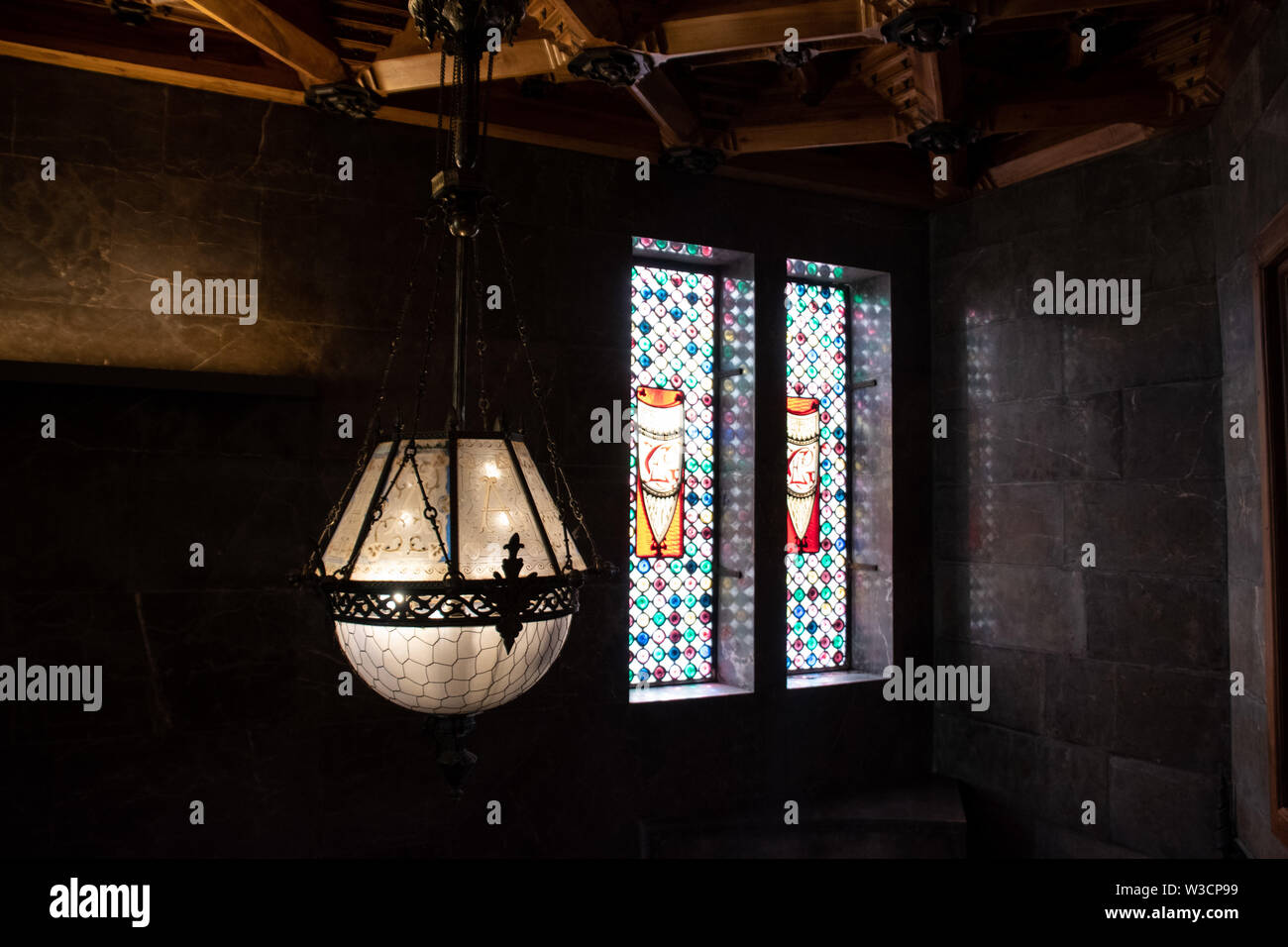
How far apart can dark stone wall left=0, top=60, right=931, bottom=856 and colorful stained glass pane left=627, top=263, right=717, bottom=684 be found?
223mm

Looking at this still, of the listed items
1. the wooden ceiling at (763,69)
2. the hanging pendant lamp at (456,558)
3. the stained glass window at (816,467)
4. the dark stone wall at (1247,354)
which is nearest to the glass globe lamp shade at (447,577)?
the hanging pendant lamp at (456,558)

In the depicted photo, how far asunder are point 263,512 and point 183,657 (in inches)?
19.9

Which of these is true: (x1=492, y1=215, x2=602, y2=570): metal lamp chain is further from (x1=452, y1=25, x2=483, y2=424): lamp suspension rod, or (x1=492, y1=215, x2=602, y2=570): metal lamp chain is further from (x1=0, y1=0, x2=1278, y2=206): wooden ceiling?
(x1=0, y1=0, x2=1278, y2=206): wooden ceiling

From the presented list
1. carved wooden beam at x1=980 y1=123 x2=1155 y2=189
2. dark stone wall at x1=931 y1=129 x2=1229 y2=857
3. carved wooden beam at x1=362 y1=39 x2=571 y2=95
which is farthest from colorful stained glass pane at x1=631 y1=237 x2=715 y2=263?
carved wooden beam at x1=980 y1=123 x2=1155 y2=189

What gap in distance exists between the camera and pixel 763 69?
11.7ft

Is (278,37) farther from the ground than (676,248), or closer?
farther from the ground

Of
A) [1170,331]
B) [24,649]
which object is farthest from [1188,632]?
[24,649]

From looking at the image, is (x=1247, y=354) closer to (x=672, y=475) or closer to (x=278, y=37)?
(x=672, y=475)

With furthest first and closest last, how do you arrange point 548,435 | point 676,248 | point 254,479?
point 676,248 → point 254,479 → point 548,435

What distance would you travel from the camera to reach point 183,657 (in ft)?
10.0

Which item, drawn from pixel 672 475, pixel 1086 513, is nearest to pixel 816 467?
pixel 672 475

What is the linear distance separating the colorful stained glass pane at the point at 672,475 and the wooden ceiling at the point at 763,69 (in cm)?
57

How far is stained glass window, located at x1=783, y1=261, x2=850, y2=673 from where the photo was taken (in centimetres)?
418

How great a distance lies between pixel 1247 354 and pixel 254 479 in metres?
3.14
